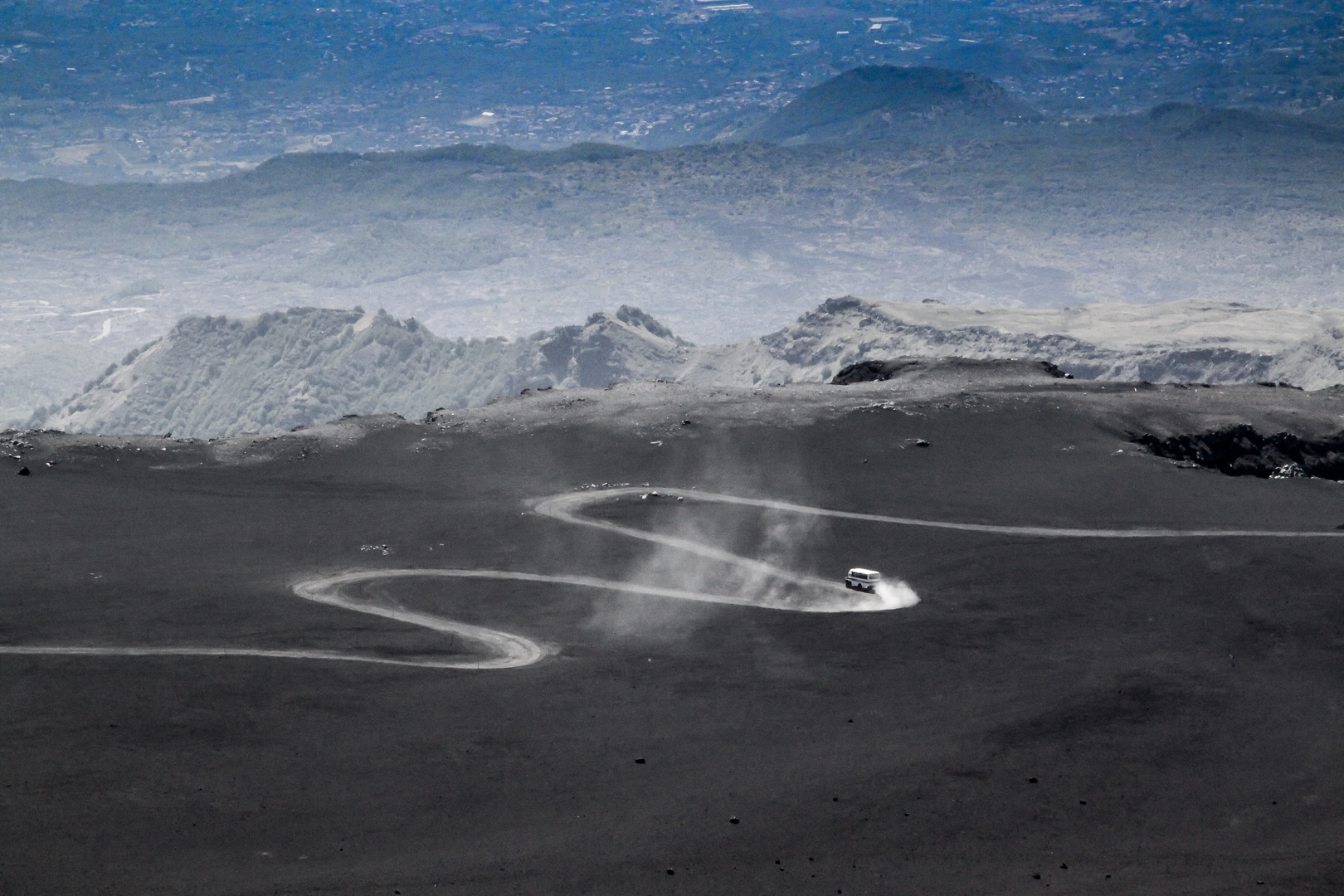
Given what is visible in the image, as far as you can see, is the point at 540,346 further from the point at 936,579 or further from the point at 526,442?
the point at 936,579

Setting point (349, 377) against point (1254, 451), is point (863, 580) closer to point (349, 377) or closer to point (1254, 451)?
point (1254, 451)

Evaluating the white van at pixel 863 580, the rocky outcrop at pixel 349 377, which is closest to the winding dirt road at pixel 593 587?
the white van at pixel 863 580

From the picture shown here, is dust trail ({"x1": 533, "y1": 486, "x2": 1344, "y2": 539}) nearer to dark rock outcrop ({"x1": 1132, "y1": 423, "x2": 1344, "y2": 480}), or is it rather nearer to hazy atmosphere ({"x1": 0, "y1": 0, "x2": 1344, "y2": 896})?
hazy atmosphere ({"x1": 0, "y1": 0, "x2": 1344, "y2": 896})

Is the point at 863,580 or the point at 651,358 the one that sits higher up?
the point at 863,580

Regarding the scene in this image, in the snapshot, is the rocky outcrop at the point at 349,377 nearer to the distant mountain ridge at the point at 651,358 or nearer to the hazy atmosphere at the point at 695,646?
the distant mountain ridge at the point at 651,358

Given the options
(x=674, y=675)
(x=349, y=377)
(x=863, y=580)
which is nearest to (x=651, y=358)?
(x=349, y=377)

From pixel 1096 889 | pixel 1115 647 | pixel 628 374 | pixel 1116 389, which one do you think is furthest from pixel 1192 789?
pixel 628 374
